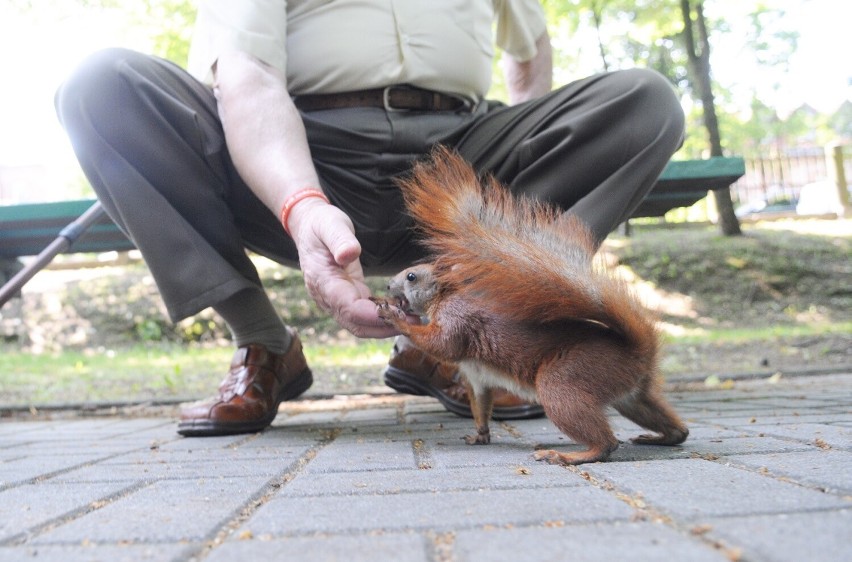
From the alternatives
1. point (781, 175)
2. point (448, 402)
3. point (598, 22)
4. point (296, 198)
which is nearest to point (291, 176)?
point (296, 198)

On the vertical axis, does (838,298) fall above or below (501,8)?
below

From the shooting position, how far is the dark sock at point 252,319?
2689 mm

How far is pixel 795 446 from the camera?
5.60 feet

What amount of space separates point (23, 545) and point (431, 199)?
1143 millimetres

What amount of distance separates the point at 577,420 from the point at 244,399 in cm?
131

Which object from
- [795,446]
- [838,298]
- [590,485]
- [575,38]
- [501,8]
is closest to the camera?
[590,485]

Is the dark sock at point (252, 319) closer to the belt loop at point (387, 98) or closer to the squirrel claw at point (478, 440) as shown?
the belt loop at point (387, 98)

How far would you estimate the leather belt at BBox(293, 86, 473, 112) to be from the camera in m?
2.77

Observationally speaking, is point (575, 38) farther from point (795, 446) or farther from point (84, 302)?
point (795, 446)

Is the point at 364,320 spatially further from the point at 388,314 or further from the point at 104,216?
the point at 104,216

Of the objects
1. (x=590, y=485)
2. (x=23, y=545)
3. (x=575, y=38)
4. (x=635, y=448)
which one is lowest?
(x=635, y=448)

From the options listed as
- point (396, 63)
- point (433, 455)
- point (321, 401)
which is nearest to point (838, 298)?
point (321, 401)

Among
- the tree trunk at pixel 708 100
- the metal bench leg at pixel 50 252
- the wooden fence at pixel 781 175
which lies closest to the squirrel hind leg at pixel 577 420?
the metal bench leg at pixel 50 252

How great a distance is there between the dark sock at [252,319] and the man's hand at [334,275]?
0.72 meters
